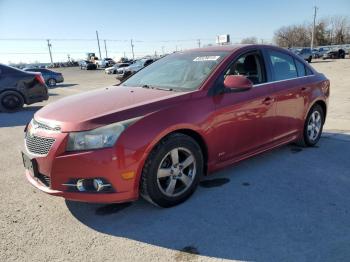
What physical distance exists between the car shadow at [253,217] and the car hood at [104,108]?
38.7 inches

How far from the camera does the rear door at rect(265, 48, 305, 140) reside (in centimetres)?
483

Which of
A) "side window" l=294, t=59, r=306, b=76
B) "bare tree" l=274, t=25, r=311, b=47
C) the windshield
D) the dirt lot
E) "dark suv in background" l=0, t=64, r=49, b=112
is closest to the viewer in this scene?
the dirt lot

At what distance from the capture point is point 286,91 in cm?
493

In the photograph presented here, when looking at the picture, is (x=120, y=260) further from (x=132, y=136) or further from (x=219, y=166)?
(x=219, y=166)

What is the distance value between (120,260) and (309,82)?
4022 mm

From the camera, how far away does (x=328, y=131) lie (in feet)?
22.1

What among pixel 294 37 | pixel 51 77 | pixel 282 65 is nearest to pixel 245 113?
pixel 282 65

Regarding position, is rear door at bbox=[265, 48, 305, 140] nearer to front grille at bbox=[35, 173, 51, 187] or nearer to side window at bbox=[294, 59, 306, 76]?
side window at bbox=[294, 59, 306, 76]

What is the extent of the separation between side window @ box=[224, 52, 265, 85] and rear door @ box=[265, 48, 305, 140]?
0.55ft

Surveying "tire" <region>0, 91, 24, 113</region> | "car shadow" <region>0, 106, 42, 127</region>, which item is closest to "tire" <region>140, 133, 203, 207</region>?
"car shadow" <region>0, 106, 42, 127</region>

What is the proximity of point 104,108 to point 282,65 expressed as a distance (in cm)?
279

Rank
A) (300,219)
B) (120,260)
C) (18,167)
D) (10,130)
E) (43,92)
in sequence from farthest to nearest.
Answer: (43,92) < (10,130) < (18,167) < (300,219) < (120,260)

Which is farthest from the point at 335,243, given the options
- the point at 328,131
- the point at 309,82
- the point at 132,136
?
the point at 328,131

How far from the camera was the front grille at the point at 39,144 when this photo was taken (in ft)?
11.0
